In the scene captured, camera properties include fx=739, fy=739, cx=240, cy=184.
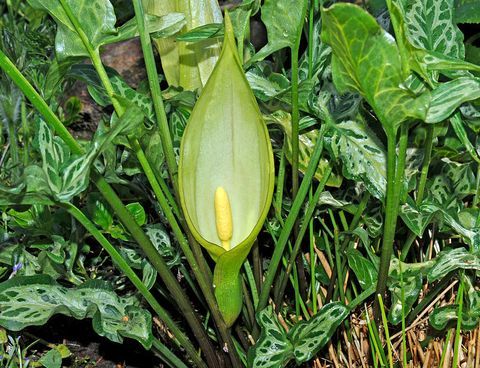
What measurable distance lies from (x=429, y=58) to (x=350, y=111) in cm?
19

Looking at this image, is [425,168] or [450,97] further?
[425,168]

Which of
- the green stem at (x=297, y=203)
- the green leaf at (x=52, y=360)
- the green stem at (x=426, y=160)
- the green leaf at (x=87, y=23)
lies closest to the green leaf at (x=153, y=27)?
the green leaf at (x=87, y=23)

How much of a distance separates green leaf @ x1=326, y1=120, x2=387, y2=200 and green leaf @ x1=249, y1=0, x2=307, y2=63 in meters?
0.12

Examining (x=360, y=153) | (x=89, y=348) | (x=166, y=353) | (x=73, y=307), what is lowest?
(x=89, y=348)

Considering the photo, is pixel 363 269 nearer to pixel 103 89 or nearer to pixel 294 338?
pixel 294 338

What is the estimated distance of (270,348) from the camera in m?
0.88

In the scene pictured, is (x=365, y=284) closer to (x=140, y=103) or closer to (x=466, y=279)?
(x=466, y=279)

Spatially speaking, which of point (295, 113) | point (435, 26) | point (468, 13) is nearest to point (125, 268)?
point (295, 113)

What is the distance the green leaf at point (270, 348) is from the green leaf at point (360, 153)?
7.9 inches

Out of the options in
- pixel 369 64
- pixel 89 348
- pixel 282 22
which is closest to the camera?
pixel 369 64

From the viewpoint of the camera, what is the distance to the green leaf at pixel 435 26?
94 cm

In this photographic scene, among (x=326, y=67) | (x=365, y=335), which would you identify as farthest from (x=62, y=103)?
(x=365, y=335)

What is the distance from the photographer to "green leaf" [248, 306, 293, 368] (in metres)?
0.87

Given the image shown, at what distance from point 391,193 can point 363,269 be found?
0.17 metres
